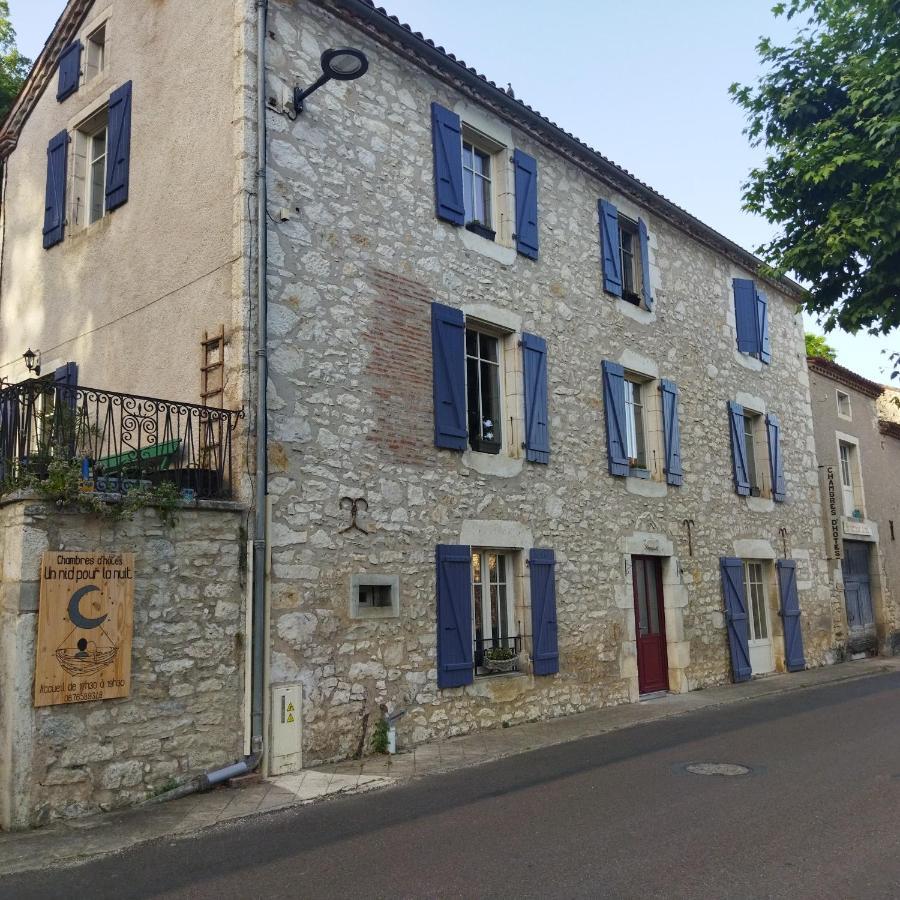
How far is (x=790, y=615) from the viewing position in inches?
577

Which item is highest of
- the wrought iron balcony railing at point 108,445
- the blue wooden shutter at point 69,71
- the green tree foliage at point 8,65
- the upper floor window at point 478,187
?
the green tree foliage at point 8,65

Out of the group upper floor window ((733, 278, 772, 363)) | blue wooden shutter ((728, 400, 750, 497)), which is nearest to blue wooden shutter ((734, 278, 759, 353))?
upper floor window ((733, 278, 772, 363))

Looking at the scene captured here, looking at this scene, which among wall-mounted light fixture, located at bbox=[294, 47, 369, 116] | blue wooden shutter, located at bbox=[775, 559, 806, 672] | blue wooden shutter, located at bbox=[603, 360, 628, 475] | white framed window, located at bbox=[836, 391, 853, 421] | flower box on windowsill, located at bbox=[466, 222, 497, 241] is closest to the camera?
wall-mounted light fixture, located at bbox=[294, 47, 369, 116]

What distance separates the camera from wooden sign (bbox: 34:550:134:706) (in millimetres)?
6059

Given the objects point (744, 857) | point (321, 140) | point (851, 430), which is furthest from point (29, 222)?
point (851, 430)

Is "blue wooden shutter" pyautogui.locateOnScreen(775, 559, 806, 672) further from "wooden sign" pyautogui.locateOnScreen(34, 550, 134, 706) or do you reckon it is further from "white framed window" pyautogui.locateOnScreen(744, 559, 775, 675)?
"wooden sign" pyautogui.locateOnScreen(34, 550, 134, 706)

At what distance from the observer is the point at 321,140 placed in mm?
8523

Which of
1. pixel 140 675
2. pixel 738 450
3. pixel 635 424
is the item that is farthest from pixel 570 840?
pixel 738 450

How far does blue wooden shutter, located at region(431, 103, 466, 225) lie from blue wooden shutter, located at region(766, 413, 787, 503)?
7.71 m

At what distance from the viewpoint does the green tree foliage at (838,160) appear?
26.9ft

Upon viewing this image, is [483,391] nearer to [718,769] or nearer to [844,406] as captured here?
[718,769]

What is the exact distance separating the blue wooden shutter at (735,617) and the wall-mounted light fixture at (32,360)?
31.8ft

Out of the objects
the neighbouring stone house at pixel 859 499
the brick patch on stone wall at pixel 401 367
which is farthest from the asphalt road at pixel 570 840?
the neighbouring stone house at pixel 859 499

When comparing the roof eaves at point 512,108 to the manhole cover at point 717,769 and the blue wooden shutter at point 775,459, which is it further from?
the manhole cover at point 717,769
